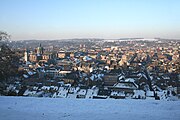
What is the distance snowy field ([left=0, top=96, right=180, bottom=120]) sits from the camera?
5750mm

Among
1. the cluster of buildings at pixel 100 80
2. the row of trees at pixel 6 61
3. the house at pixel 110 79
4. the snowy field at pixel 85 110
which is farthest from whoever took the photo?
the house at pixel 110 79

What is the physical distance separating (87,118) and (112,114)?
2.37ft

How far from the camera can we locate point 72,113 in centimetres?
610

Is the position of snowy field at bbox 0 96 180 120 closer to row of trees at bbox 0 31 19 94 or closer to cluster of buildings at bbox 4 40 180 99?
row of trees at bbox 0 31 19 94

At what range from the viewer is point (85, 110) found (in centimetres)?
640

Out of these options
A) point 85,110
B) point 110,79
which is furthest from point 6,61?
point 110,79

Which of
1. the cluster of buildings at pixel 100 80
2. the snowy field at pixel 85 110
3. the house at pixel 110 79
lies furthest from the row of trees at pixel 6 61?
the house at pixel 110 79

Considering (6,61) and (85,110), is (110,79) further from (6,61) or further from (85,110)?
(85,110)

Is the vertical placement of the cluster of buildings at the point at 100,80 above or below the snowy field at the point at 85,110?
below

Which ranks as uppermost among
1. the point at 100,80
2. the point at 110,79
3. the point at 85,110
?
the point at 85,110

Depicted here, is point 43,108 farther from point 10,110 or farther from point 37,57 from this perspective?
point 37,57

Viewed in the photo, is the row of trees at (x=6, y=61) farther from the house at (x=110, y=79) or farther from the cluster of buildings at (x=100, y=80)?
the house at (x=110, y=79)

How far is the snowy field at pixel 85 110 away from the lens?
5.75m

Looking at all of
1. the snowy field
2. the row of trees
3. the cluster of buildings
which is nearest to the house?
the cluster of buildings
